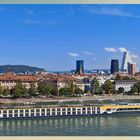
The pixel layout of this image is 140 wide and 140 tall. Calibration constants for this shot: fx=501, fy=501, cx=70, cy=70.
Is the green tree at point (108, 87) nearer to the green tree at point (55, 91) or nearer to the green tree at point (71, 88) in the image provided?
the green tree at point (71, 88)

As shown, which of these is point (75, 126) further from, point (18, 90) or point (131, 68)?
point (18, 90)

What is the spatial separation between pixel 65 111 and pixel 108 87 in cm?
199

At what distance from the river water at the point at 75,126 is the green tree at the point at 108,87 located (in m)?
1.75

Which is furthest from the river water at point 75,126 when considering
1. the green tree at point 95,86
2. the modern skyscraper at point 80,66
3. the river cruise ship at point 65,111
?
the green tree at point 95,86

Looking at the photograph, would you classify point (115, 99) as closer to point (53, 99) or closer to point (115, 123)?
point (53, 99)

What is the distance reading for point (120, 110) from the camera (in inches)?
250

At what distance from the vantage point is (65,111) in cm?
611

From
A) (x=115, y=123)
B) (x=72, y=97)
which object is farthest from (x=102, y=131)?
(x=72, y=97)

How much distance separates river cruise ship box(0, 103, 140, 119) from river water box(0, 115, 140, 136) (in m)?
0.10

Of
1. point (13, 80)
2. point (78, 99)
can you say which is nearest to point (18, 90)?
point (13, 80)

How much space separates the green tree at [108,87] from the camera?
7963 mm

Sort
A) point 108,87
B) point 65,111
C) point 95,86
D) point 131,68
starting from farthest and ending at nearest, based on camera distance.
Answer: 1. point 108,87
2. point 95,86
3. point 131,68
4. point 65,111

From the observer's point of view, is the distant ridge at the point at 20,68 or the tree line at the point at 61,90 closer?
the distant ridge at the point at 20,68

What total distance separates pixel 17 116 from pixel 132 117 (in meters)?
1.42
